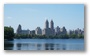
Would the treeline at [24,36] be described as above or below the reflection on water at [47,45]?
above

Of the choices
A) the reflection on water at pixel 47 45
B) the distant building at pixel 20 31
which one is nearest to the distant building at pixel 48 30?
the reflection on water at pixel 47 45

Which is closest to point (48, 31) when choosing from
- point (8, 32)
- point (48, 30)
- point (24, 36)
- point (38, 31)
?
point (48, 30)

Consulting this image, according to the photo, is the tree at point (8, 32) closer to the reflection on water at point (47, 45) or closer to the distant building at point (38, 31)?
the reflection on water at point (47, 45)

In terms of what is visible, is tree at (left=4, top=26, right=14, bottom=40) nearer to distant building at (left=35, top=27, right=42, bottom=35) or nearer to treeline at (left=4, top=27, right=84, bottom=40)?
treeline at (left=4, top=27, right=84, bottom=40)

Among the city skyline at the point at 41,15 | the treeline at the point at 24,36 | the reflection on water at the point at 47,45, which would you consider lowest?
the reflection on water at the point at 47,45

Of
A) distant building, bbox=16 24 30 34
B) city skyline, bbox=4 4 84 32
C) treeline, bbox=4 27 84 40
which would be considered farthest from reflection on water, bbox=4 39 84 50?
city skyline, bbox=4 4 84 32

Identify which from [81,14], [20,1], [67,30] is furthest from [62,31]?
[20,1]
